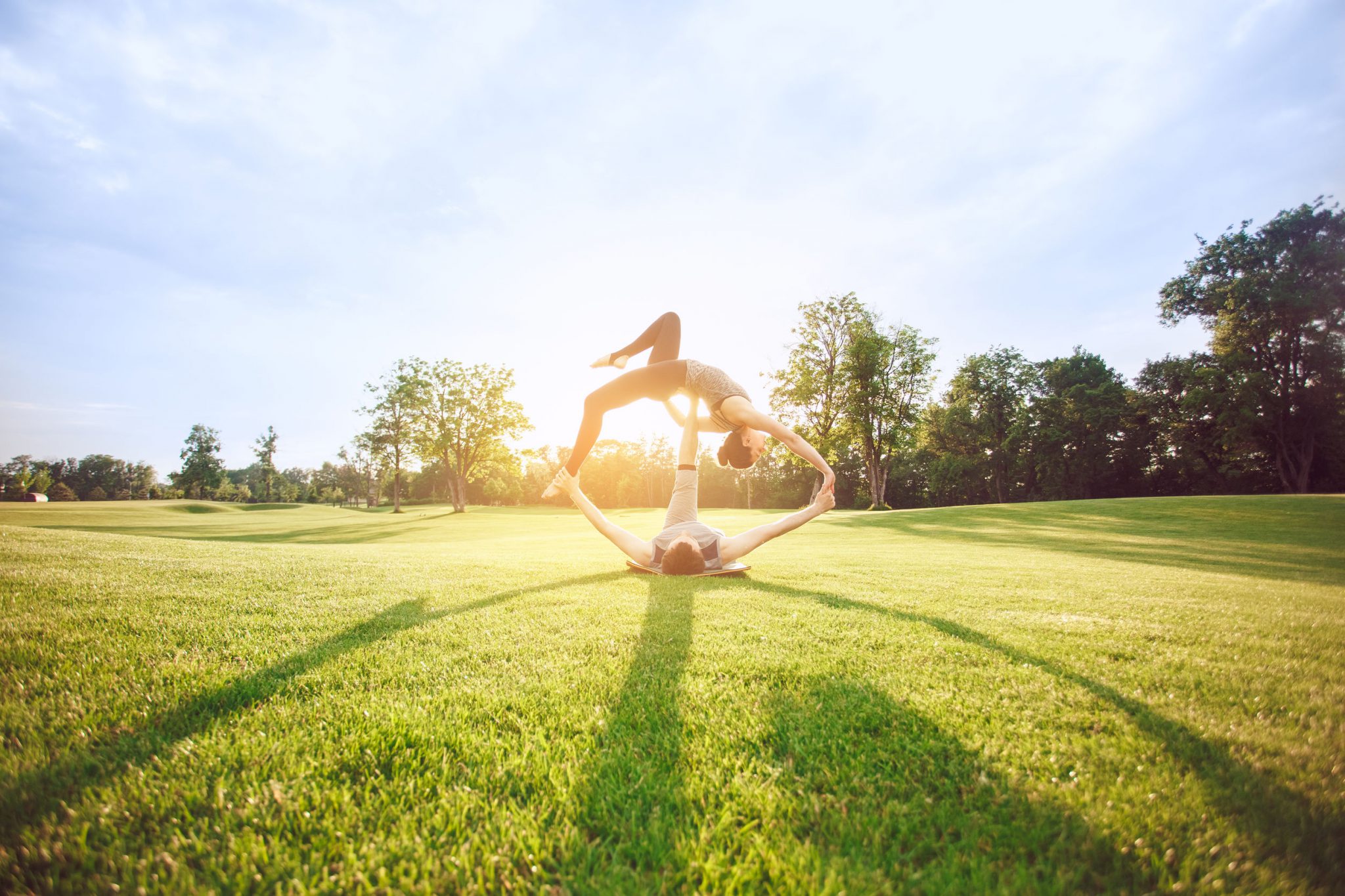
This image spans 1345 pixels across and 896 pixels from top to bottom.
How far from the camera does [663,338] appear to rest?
23.0ft

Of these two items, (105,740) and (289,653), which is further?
(289,653)

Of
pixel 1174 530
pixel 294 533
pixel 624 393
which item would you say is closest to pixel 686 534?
pixel 624 393

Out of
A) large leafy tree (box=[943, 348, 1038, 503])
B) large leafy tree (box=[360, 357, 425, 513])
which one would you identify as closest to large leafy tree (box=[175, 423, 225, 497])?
large leafy tree (box=[360, 357, 425, 513])

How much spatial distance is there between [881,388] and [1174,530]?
20.3 metres

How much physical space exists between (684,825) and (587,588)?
369 centimetres

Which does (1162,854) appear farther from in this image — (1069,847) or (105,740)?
(105,740)

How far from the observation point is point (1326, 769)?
182cm

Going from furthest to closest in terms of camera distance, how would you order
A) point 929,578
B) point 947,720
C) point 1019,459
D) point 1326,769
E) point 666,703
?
point 1019,459
point 929,578
point 666,703
point 947,720
point 1326,769

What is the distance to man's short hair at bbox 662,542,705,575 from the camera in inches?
231

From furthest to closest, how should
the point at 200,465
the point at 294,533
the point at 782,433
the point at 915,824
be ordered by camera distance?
the point at 200,465, the point at 294,533, the point at 782,433, the point at 915,824

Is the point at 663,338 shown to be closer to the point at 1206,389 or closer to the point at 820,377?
the point at 820,377

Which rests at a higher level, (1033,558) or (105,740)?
(105,740)

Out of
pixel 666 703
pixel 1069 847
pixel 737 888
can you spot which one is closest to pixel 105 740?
pixel 666 703

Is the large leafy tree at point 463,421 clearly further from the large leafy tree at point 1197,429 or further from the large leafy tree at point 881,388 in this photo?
the large leafy tree at point 1197,429
